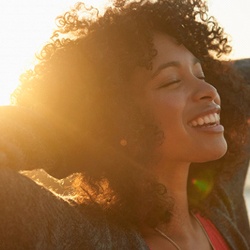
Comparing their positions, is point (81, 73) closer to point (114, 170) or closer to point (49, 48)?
point (49, 48)

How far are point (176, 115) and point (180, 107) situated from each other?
42 mm

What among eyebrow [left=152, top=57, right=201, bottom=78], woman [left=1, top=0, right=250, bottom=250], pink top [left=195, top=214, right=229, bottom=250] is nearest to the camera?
woman [left=1, top=0, right=250, bottom=250]

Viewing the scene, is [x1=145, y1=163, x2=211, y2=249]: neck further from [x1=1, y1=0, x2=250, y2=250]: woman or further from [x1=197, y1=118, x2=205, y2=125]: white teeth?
[x1=197, y1=118, x2=205, y2=125]: white teeth

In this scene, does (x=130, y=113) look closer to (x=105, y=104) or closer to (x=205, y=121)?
(x=105, y=104)

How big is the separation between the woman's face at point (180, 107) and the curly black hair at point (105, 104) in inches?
1.9

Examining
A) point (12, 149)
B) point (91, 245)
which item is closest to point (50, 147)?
point (12, 149)

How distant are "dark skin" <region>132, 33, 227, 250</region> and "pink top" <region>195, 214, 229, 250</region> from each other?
0.67 feet

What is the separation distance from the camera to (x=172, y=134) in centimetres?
259

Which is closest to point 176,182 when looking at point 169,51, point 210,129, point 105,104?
point 210,129

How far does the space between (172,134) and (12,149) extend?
2.98 ft

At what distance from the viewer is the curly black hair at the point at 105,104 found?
2.53 metres

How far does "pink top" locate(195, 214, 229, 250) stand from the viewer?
291 cm

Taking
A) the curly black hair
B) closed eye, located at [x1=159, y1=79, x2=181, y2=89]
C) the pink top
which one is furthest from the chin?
the pink top

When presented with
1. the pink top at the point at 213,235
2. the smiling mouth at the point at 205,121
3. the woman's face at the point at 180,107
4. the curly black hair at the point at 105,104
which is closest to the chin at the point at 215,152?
the woman's face at the point at 180,107
